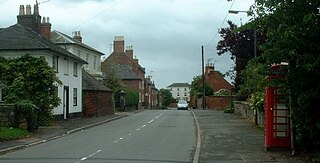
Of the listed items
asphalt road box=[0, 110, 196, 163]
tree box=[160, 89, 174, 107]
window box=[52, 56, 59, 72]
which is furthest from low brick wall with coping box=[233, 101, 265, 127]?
tree box=[160, 89, 174, 107]

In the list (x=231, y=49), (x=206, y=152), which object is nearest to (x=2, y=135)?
(x=206, y=152)

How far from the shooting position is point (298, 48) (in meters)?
12.5

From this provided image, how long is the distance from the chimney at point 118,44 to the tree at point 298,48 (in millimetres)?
77212

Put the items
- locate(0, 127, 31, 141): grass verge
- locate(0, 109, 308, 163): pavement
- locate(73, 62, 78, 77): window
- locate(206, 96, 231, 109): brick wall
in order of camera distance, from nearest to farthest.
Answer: locate(0, 109, 308, 163): pavement, locate(0, 127, 31, 141): grass verge, locate(73, 62, 78, 77): window, locate(206, 96, 231, 109): brick wall

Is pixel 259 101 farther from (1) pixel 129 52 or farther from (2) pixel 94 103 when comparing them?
(1) pixel 129 52

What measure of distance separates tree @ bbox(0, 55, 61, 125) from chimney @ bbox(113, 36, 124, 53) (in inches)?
2370

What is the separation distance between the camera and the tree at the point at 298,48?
12.1 m

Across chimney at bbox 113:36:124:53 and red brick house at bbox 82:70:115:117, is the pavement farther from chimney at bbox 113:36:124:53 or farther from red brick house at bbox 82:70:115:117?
chimney at bbox 113:36:124:53

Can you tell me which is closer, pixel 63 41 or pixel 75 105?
pixel 75 105

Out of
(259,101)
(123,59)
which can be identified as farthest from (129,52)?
(259,101)

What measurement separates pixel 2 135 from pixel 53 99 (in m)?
8.28

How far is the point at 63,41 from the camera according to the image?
2144 inches

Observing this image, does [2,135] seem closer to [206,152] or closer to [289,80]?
[206,152]

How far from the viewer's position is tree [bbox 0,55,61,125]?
29.8 m
